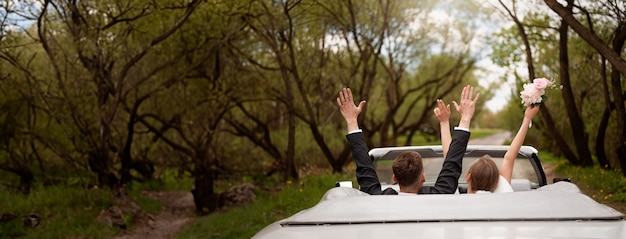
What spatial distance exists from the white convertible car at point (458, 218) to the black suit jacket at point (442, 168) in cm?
91

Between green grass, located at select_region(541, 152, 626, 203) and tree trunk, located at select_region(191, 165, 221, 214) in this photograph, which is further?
tree trunk, located at select_region(191, 165, 221, 214)

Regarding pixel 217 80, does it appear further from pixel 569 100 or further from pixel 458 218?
pixel 458 218

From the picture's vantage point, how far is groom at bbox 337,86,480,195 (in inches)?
190

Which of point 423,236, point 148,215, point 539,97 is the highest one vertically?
point 539,97

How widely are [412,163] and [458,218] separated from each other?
4.35ft

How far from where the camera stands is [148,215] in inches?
658

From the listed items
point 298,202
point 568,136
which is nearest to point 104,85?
point 298,202

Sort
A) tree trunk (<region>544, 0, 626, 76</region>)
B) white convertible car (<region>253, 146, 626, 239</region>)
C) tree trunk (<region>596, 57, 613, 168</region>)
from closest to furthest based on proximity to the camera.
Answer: white convertible car (<region>253, 146, 626, 239</region>), tree trunk (<region>544, 0, 626, 76</region>), tree trunk (<region>596, 57, 613, 168</region>)

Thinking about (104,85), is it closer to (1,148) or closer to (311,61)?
(1,148)

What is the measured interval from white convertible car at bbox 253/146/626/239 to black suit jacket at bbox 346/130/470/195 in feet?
2.99

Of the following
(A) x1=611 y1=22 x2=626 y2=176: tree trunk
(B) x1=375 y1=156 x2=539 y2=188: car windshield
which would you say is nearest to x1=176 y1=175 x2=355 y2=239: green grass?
(B) x1=375 y1=156 x2=539 y2=188: car windshield

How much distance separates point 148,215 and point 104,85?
298 centimetres

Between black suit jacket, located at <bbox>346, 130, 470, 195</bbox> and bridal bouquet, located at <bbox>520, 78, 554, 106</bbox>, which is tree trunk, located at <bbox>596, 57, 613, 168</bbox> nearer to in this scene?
bridal bouquet, located at <bbox>520, 78, 554, 106</bbox>

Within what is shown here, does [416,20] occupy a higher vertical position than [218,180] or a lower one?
higher
